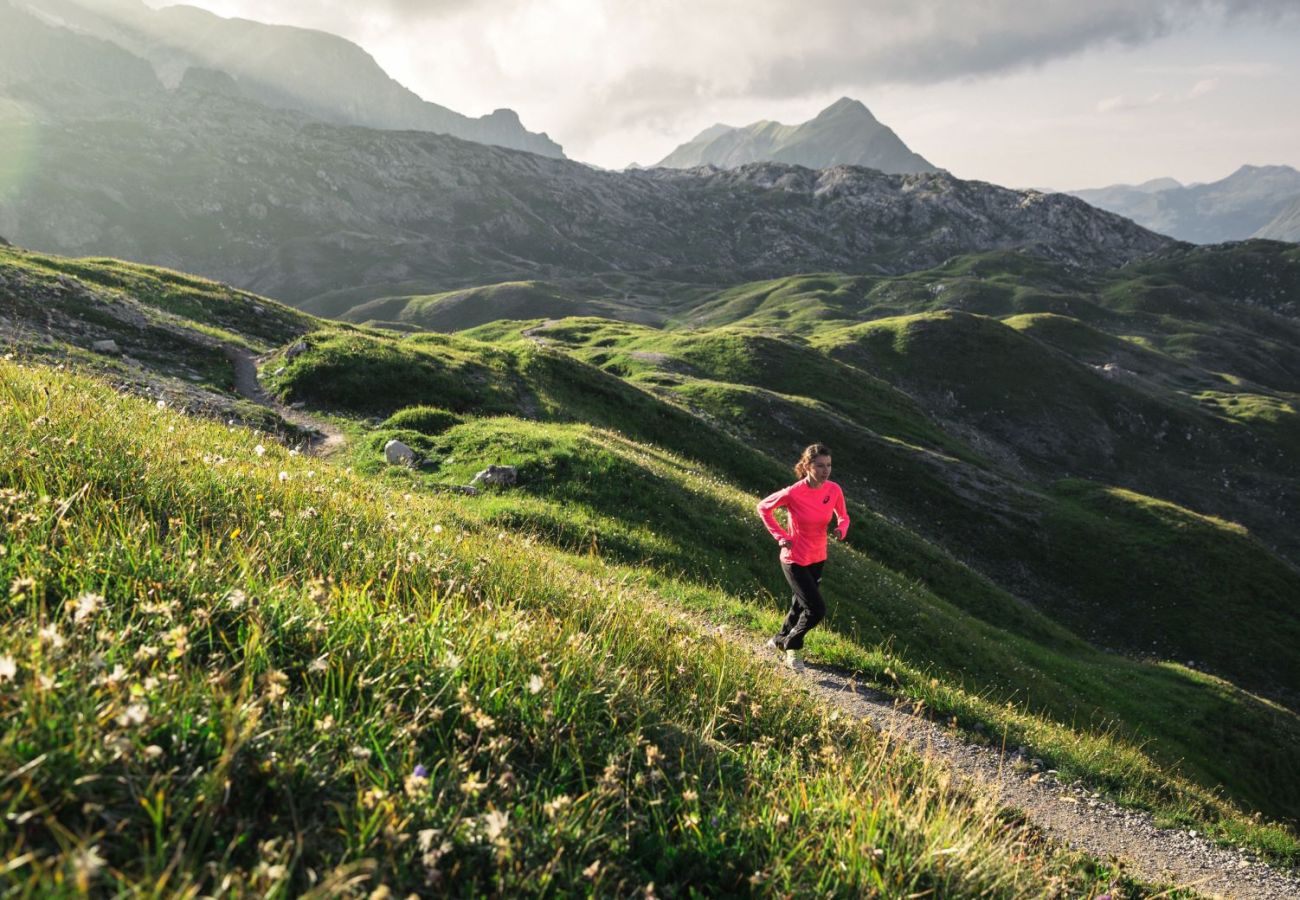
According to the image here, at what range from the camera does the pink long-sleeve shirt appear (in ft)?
41.3

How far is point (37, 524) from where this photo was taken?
5266 millimetres

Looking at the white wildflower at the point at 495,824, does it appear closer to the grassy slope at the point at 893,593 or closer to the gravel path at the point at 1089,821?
the gravel path at the point at 1089,821

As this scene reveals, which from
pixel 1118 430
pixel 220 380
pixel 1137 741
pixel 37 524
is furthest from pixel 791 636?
pixel 1118 430

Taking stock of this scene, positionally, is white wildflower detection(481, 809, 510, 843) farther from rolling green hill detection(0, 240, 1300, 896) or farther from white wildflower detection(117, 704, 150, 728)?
white wildflower detection(117, 704, 150, 728)

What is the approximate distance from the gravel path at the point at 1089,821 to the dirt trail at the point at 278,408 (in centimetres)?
1778

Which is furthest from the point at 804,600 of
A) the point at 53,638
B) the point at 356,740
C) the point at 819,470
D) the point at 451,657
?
the point at 53,638

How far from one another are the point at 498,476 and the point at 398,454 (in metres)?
3.72

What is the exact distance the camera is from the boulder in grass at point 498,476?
66.2 ft

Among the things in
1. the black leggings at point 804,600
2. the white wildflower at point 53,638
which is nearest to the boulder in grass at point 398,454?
the black leggings at point 804,600

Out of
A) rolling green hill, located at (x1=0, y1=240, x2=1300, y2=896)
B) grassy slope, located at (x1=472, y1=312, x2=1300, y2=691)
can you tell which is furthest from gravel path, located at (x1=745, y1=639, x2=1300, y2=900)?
grassy slope, located at (x1=472, y1=312, x2=1300, y2=691)

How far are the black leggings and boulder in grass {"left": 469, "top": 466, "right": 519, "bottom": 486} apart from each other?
10.4m

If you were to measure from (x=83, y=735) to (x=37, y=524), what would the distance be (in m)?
2.98

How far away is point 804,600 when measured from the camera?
1256 centimetres

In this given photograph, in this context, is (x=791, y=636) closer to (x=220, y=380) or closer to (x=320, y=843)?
(x=320, y=843)
